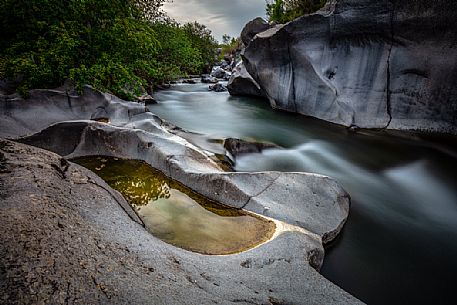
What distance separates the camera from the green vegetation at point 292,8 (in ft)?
43.8

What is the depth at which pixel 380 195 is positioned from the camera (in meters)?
5.32

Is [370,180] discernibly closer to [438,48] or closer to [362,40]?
[438,48]

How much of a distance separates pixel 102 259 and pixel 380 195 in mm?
5136

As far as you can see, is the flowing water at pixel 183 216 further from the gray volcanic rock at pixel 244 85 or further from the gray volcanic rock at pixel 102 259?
the gray volcanic rock at pixel 244 85

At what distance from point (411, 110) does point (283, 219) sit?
795cm

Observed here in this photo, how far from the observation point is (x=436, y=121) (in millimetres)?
8578

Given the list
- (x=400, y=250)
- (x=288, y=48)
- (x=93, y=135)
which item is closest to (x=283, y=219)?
(x=400, y=250)

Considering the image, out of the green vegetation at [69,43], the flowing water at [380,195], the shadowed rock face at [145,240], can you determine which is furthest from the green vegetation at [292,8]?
the shadowed rock face at [145,240]

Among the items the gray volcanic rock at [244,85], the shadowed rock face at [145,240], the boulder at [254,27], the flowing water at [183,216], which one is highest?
the boulder at [254,27]

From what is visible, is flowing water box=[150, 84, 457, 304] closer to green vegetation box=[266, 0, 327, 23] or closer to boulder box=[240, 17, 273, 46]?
green vegetation box=[266, 0, 327, 23]

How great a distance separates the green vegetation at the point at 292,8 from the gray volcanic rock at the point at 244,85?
150 inches

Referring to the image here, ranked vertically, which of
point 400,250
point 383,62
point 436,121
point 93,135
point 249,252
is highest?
point 383,62

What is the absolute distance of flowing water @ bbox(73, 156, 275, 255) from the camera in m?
3.22

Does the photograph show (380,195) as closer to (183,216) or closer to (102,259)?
(183,216)
